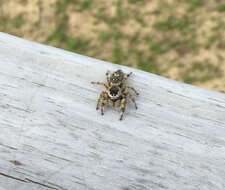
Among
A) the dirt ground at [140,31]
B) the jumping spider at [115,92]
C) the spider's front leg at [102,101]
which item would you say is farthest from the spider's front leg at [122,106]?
the dirt ground at [140,31]

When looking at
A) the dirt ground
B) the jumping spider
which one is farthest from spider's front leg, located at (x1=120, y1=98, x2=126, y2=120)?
the dirt ground

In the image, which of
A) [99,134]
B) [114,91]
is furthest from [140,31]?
[99,134]

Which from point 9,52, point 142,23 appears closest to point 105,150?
point 9,52

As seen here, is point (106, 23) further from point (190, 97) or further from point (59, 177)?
point (59, 177)

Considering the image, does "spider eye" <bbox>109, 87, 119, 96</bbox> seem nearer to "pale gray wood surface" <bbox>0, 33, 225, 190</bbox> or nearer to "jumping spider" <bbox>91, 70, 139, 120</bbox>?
"jumping spider" <bbox>91, 70, 139, 120</bbox>

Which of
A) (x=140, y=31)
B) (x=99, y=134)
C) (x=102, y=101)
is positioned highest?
(x=140, y=31)

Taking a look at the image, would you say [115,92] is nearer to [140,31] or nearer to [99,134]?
[99,134]
